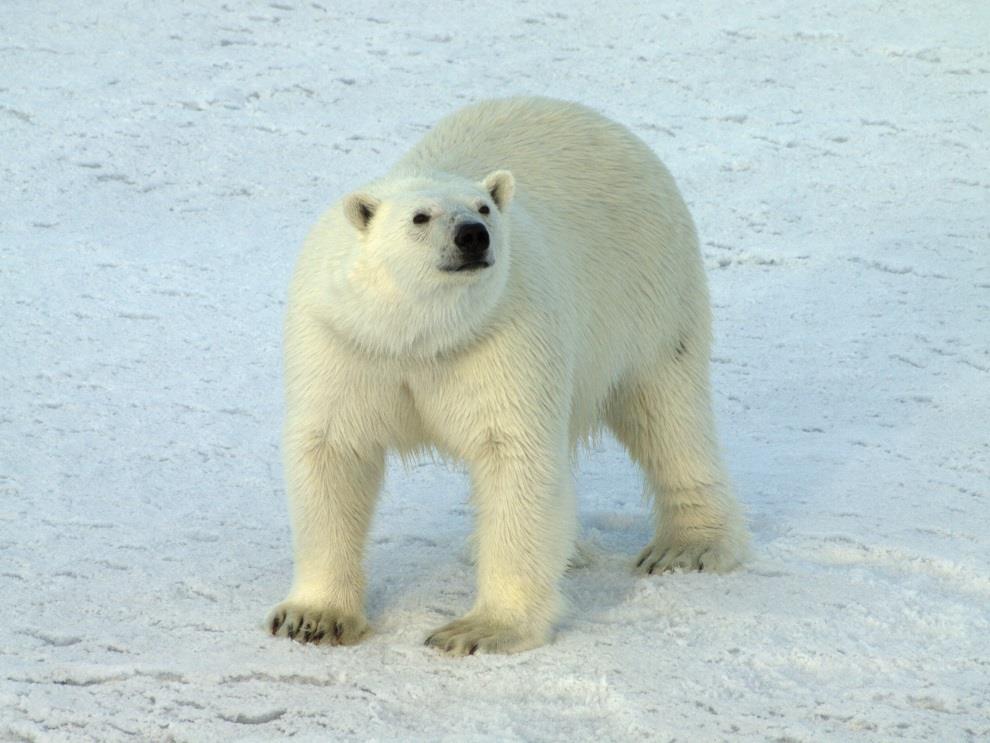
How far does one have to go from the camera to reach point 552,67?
1073 cm

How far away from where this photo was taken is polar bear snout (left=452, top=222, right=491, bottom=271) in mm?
3920

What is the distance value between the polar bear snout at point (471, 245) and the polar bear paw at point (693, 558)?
1545mm

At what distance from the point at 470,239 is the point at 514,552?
3.03 ft

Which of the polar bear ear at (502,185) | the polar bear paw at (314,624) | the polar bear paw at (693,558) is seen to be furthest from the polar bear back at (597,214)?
the polar bear paw at (314,624)

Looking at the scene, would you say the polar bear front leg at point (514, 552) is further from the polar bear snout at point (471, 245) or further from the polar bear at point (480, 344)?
the polar bear snout at point (471, 245)

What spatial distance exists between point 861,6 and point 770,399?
5.63 meters

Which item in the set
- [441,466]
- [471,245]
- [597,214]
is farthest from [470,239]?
[441,466]

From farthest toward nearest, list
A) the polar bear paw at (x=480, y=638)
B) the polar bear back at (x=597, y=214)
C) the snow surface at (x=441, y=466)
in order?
the polar bear back at (x=597, y=214) < the polar bear paw at (x=480, y=638) < the snow surface at (x=441, y=466)

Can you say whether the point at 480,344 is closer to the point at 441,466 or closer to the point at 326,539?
the point at 326,539

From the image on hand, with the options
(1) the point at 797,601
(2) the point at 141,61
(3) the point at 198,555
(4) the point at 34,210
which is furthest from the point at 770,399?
(2) the point at 141,61

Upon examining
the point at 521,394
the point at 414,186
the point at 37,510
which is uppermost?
the point at 414,186

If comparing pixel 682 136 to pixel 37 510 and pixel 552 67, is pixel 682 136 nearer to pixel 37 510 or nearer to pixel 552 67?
pixel 552 67

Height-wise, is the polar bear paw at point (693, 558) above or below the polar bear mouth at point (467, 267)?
below

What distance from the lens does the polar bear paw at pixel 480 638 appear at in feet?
14.0
